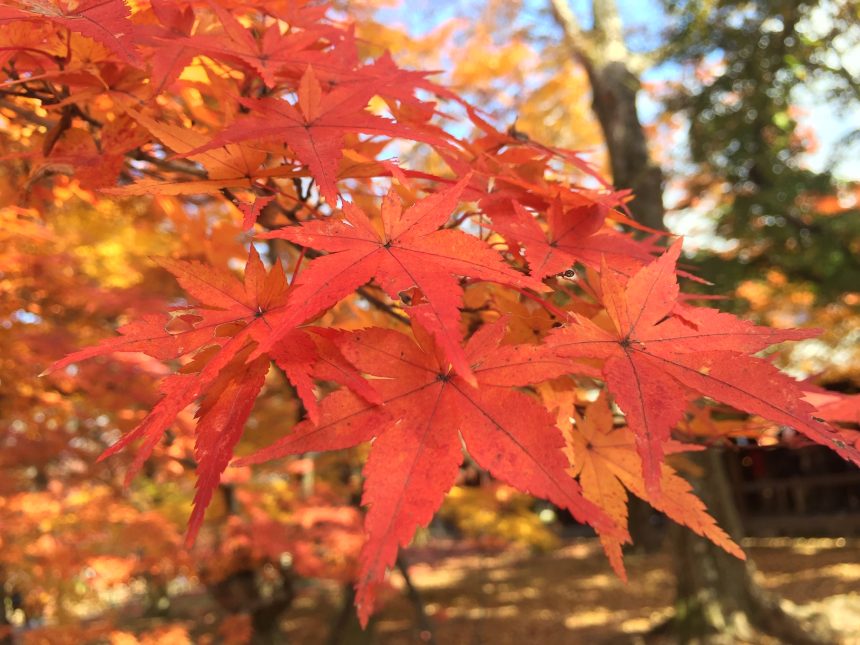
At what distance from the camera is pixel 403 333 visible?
56cm

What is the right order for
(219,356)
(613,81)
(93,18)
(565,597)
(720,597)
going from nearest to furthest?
(219,356)
(93,18)
(720,597)
(613,81)
(565,597)

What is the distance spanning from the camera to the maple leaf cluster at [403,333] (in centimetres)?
49

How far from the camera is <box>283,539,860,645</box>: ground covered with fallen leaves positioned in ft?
21.1

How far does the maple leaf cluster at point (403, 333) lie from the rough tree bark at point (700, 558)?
15.0ft

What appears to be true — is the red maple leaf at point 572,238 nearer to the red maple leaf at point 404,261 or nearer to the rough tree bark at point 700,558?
the red maple leaf at point 404,261

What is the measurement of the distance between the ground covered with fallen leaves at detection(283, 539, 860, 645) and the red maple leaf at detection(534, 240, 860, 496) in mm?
5455

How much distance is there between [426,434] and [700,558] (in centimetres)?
548

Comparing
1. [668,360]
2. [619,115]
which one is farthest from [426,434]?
[619,115]

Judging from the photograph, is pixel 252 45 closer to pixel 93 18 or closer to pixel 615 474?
pixel 93 18

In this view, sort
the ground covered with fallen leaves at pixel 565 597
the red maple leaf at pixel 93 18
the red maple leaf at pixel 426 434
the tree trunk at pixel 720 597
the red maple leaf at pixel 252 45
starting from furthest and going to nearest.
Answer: the ground covered with fallen leaves at pixel 565 597, the tree trunk at pixel 720 597, the red maple leaf at pixel 252 45, the red maple leaf at pixel 93 18, the red maple leaf at pixel 426 434

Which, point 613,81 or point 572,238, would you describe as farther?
point 613,81

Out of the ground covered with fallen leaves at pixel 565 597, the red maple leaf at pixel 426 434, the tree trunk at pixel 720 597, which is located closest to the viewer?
the red maple leaf at pixel 426 434

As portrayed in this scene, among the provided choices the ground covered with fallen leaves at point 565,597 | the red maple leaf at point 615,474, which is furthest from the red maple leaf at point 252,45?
the ground covered with fallen leaves at point 565,597

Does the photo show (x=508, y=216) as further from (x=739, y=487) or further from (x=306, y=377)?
(x=739, y=487)
